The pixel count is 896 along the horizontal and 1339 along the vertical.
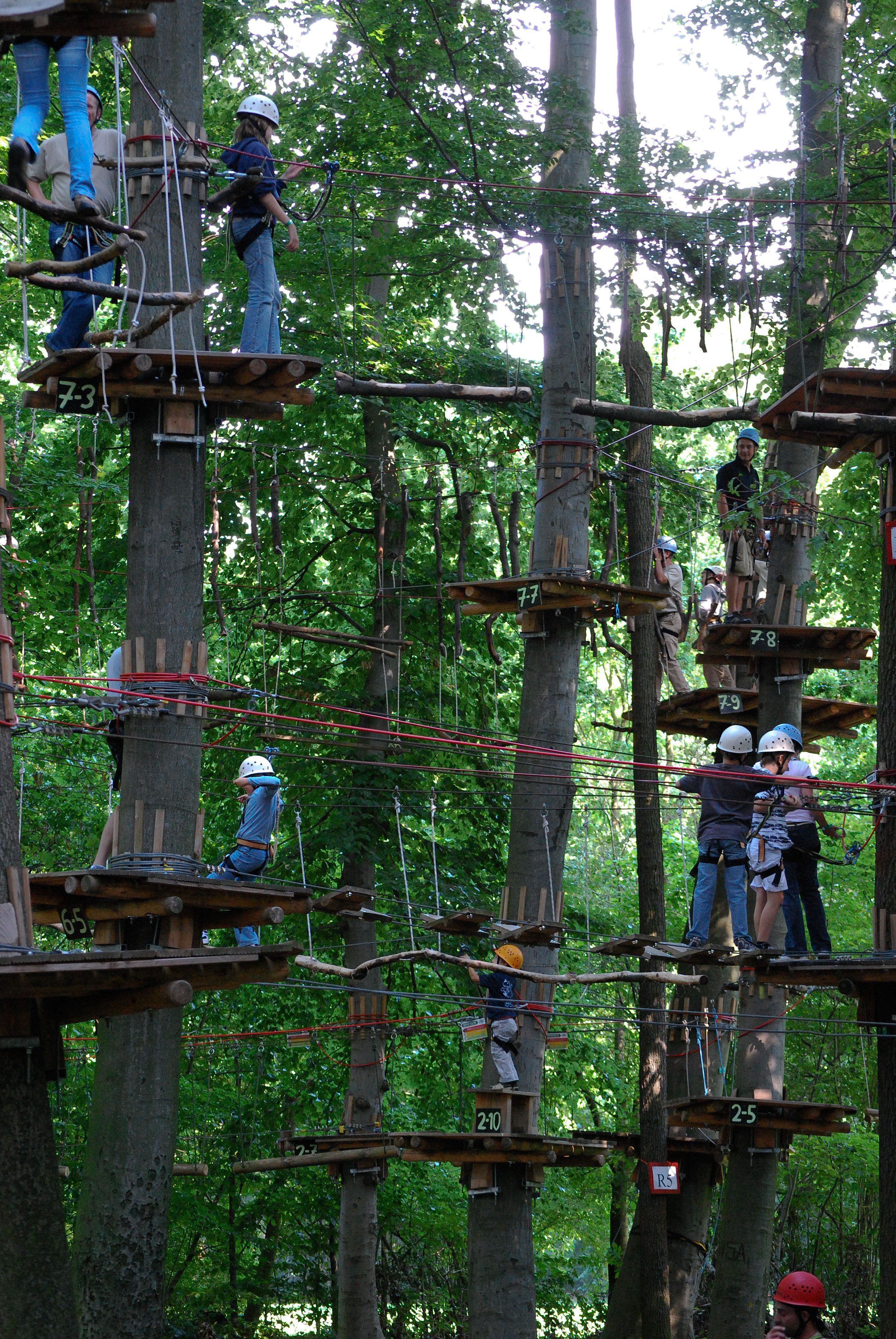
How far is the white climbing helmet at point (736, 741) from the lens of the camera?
10.1 meters

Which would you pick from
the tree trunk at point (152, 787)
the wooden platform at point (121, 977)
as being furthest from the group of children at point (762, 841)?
the wooden platform at point (121, 977)

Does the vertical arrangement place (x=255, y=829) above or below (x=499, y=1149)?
above

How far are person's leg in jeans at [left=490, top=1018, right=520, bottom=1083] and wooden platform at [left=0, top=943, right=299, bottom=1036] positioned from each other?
13.6ft

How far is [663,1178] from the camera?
42.7 ft

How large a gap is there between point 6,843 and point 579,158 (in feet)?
27.5

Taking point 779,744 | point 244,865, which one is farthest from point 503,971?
point 779,744

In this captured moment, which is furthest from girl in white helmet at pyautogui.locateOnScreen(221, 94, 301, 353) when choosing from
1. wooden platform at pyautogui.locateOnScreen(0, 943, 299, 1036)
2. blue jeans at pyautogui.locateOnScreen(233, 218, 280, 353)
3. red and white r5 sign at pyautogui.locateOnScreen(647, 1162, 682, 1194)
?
red and white r5 sign at pyautogui.locateOnScreen(647, 1162, 682, 1194)

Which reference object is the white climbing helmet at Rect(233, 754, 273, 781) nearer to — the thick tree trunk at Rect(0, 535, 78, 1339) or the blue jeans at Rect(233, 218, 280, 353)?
the blue jeans at Rect(233, 218, 280, 353)

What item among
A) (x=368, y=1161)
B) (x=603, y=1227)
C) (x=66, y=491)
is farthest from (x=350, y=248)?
(x=603, y=1227)

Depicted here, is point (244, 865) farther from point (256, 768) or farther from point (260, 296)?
point (260, 296)

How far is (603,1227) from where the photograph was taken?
20328mm

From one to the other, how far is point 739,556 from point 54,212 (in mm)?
8429

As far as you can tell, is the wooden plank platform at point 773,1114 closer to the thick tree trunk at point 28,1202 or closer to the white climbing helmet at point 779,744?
the white climbing helmet at point 779,744

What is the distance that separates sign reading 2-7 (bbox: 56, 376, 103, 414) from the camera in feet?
24.2
